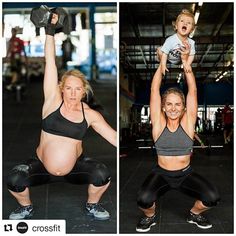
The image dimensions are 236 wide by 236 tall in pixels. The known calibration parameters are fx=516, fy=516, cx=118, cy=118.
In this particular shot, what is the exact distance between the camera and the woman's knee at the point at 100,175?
9.89 feet

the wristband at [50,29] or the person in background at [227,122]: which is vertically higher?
the wristband at [50,29]

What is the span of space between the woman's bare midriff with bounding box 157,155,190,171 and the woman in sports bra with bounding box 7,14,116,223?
33cm

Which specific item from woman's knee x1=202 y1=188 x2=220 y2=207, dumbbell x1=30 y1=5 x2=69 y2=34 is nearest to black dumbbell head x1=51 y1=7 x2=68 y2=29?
dumbbell x1=30 y1=5 x2=69 y2=34

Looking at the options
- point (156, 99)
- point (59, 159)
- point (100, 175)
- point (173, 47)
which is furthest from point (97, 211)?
point (173, 47)

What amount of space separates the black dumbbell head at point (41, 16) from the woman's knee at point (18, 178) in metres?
0.84

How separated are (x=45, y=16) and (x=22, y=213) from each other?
1.18 meters

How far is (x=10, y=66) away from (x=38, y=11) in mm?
5078

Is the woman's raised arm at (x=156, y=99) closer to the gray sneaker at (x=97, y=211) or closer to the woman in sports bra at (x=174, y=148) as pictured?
the woman in sports bra at (x=174, y=148)

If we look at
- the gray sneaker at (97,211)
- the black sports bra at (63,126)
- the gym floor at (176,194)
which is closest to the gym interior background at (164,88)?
the gym floor at (176,194)

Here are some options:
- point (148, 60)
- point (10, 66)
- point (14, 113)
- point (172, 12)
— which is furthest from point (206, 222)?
point (10, 66)

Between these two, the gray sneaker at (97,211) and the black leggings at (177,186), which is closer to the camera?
the black leggings at (177,186)

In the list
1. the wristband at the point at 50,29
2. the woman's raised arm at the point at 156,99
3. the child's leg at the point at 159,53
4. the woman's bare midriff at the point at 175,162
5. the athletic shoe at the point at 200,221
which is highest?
the wristband at the point at 50,29

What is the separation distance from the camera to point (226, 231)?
9.96ft

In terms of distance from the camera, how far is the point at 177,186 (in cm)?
299
